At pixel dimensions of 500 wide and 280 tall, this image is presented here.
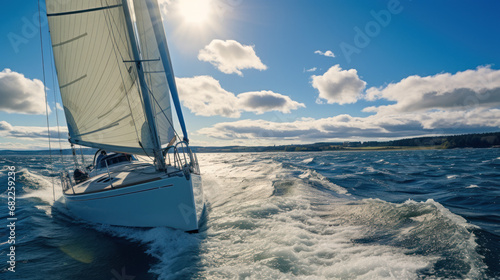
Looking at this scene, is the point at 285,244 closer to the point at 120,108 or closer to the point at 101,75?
the point at 120,108

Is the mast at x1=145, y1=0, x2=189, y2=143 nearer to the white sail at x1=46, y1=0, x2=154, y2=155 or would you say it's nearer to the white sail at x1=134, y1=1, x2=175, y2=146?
the white sail at x1=134, y1=1, x2=175, y2=146

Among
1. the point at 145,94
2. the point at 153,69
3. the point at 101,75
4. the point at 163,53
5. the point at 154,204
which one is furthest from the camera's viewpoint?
the point at 153,69

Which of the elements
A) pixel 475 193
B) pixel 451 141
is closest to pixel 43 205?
pixel 475 193

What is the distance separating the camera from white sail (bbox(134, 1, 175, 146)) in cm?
779

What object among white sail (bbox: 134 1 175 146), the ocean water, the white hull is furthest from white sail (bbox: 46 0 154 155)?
the ocean water

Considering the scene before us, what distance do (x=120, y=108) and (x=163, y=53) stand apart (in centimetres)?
246

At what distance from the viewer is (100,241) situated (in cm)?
548

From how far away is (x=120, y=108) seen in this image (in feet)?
24.6

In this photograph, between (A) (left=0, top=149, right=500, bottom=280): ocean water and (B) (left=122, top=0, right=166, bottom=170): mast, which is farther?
(B) (left=122, top=0, right=166, bottom=170): mast

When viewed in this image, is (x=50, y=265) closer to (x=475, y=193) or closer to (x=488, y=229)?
(x=488, y=229)

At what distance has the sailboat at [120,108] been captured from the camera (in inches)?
220

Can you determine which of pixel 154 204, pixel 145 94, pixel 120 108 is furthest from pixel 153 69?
pixel 154 204

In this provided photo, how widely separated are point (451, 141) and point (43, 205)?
12030 cm

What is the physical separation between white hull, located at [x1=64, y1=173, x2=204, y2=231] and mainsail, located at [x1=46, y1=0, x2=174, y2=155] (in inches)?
74.0
